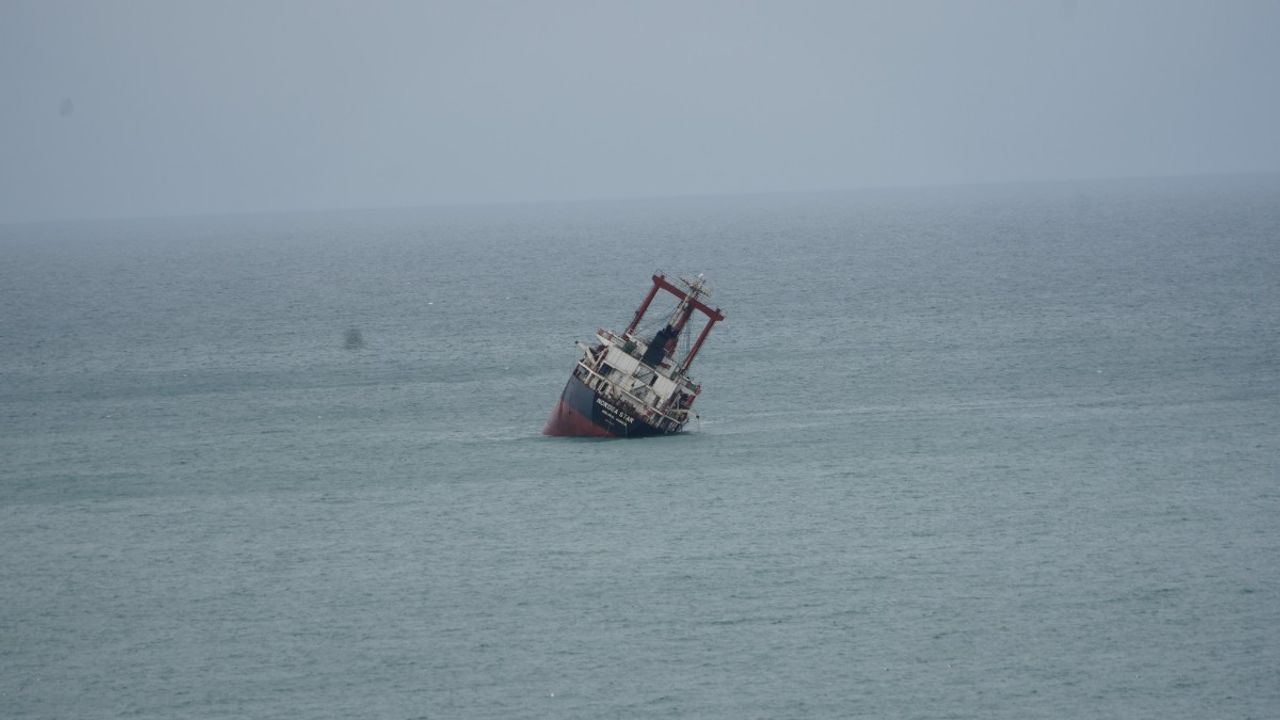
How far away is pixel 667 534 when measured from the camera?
65.0m

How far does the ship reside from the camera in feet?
255

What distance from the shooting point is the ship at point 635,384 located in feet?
255

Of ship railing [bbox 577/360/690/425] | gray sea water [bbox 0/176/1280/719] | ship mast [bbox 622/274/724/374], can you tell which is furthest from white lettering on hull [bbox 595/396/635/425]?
ship mast [bbox 622/274/724/374]

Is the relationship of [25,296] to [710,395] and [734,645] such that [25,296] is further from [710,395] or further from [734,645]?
[734,645]


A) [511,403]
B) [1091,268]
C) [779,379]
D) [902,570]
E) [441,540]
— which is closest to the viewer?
[902,570]

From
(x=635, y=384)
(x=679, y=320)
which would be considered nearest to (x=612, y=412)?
(x=635, y=384)

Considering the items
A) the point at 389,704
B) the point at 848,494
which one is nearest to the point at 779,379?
the point at 848,494

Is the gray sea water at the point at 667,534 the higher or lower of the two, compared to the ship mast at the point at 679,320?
lower

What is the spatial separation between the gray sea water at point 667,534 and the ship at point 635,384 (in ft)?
5.39

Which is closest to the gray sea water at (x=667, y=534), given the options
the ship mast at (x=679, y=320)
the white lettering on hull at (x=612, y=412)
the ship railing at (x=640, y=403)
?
the ship railing at (x=640, y=403)

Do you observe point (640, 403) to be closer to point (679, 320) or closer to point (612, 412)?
point (612, 412)

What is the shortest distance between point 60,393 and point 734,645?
6383cm

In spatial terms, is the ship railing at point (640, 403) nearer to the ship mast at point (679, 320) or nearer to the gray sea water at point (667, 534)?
the gray sea water at point (667, 534)

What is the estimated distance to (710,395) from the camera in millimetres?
94438
